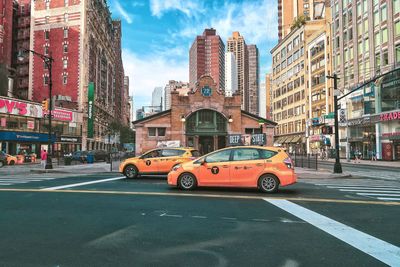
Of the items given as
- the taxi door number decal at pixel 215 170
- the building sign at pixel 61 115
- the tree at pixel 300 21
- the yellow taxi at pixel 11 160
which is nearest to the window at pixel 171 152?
the taxi door number decal at pixel 215 170

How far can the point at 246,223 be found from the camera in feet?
21.3

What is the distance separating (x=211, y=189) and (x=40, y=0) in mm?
68005

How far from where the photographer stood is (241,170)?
11.1m

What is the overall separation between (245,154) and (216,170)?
3.94 feet

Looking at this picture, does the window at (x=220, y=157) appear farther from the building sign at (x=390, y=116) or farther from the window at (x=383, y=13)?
the window at (x=383, y=13)

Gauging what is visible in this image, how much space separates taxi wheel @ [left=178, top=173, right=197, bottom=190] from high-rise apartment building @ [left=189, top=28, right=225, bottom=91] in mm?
169539

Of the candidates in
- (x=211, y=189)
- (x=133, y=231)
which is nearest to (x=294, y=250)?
(x=133, y=231)

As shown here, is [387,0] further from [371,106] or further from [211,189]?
[211,189]

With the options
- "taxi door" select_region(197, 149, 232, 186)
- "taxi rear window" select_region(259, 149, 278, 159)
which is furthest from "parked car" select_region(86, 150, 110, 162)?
"taxi rear window" select_region(259, 149, 278, 159)

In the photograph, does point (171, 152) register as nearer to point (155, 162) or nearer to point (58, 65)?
point (155, 162)

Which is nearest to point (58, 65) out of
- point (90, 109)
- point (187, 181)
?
point (90, 109)

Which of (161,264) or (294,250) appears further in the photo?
(294,250)

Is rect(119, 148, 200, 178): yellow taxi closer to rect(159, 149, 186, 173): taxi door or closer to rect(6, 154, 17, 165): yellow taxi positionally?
rect(159, 149, 186, 173): taxi door

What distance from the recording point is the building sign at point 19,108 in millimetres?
41969
